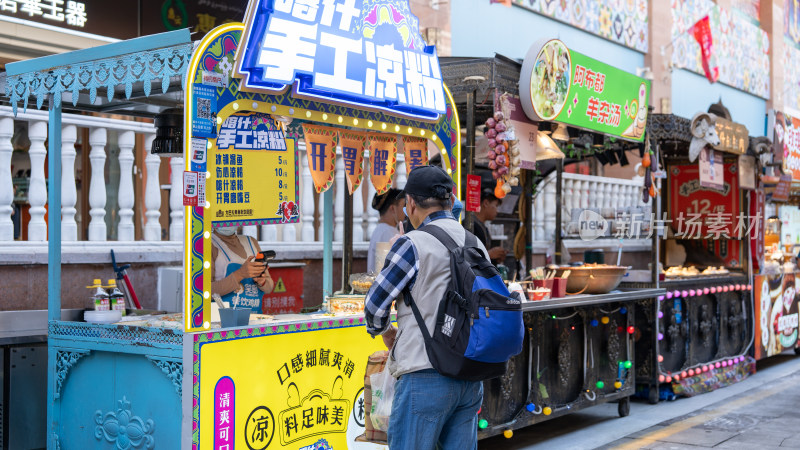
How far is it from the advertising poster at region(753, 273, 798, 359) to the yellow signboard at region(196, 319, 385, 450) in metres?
7.32

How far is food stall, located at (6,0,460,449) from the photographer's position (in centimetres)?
470

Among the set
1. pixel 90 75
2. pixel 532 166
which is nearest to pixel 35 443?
pixel 90 75

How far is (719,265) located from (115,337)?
29.2 feet

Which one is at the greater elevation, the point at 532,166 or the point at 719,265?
the point at 532,166

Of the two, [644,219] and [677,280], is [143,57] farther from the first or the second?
[677,280]

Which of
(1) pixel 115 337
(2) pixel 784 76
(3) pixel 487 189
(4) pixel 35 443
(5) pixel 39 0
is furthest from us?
(2) pixel 784 76

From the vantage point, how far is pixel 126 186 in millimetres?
7039

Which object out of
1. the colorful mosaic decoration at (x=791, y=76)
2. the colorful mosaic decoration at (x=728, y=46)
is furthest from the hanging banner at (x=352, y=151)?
the colorful mosaic decoration at (x=791, y=76)

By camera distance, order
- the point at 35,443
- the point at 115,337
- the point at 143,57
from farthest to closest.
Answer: the point at 35,443 → the point at 115,337 → the point at 143,57

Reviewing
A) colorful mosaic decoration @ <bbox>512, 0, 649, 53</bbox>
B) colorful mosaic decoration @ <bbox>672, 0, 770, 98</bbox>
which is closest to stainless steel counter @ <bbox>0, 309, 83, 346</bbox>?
colorful mosaic decoration @ <bbox>512, 0, 649, 53</bbox>

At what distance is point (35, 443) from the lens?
18.8 feet

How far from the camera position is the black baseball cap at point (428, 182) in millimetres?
3936

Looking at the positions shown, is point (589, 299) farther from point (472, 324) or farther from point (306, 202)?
point (472, 324)

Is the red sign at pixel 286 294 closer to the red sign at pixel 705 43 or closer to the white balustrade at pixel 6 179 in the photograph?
the white balustrade at pixel 6 179
